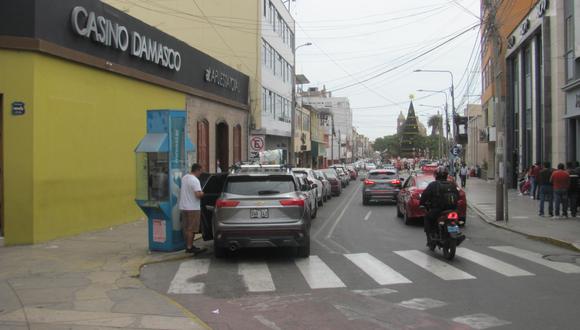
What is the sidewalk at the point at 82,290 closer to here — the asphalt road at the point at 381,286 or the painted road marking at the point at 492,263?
the asphalt road at the point at 381,286

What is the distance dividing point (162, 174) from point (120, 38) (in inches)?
241

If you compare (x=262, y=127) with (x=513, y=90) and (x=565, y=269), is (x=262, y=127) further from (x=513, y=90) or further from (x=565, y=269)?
(x=565, y=269)

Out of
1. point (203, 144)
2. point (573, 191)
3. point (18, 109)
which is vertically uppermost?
point (18, 109)

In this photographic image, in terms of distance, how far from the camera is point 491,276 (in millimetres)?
9445

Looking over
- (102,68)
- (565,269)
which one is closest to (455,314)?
(565,269)

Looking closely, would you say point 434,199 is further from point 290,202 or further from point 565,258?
point 290,202

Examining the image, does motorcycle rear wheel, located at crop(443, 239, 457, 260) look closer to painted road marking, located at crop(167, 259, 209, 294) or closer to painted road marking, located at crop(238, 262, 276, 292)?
painted road marking, located at crop(238, 262, 276, 292)

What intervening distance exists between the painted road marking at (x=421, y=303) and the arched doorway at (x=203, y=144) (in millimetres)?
17251

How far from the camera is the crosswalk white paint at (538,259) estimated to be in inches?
395

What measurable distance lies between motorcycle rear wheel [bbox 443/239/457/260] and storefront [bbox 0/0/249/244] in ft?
27.7

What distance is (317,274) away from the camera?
32.0ft

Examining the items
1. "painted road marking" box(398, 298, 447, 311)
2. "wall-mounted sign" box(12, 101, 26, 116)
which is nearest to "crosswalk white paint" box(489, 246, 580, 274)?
"painted road marking" box(398, 298, 447, 311)

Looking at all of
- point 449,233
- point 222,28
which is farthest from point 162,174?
point 222,28

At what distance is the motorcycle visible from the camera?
428 inches
